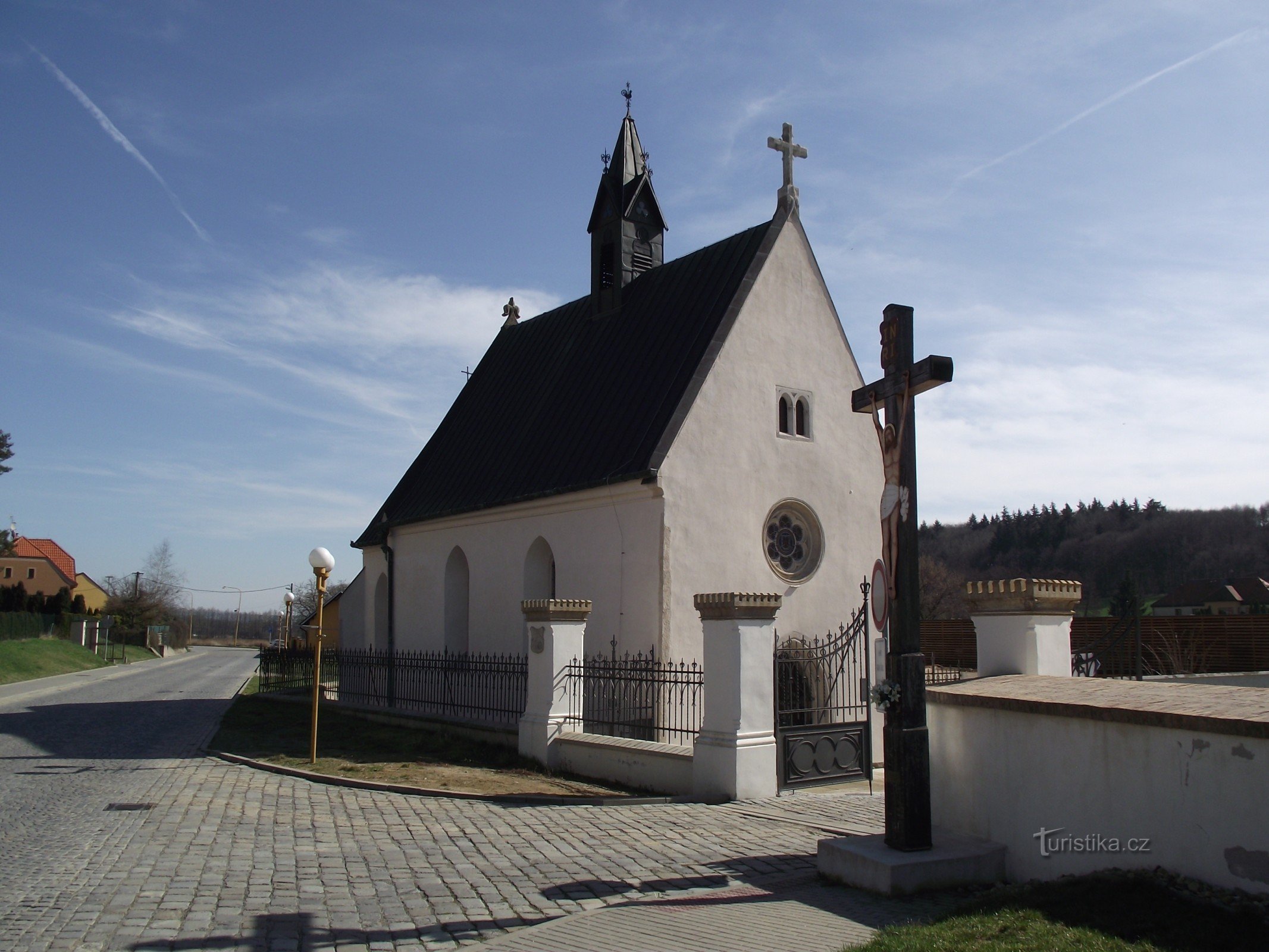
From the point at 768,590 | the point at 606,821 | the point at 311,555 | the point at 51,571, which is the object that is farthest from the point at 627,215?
the point at 51,571

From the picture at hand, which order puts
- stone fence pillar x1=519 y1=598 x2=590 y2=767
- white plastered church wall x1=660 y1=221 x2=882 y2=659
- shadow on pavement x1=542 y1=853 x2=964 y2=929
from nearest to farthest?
1. shadow on pavement x1=542 y1=853 x2=964 y2=929
2. stone fence pillar x1=519 y1=598 x2=590 y2=767
3. white plastered church wall x1=660 y1=221 x2=882 y2=659

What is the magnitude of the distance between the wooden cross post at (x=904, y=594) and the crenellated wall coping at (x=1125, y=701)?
52 centimetres

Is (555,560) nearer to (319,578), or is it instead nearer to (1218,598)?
(319,578)

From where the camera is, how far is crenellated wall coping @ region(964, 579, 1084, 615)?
9.58m

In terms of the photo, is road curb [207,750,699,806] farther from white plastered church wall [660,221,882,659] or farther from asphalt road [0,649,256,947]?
white plastered church wall [660,221,882,659]

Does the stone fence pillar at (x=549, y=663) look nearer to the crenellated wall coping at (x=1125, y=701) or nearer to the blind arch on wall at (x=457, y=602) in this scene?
the crenellated wall coping at (x=1125, y=701)

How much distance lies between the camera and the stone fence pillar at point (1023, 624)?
959 cm

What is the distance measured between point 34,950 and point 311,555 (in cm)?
1008

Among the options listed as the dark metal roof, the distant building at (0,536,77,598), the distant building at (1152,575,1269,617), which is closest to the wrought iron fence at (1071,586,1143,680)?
the dark metal roof

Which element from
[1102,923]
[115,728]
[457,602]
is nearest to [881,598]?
[1102,923]

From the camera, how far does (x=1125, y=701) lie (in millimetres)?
6773

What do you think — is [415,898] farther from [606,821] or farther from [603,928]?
[606,821]

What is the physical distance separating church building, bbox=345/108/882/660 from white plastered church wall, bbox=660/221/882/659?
3 centimetres

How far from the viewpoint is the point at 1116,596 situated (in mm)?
63406
